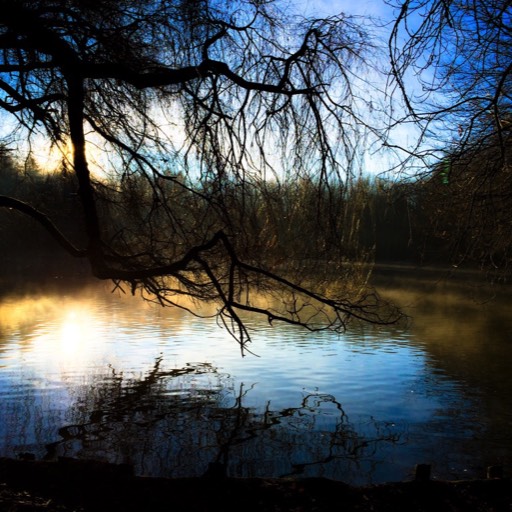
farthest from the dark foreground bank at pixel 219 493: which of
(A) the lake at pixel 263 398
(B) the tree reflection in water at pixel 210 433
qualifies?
(B) the tree reflection in water at pixel 210 433

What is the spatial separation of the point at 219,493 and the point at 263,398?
3538 millimetres

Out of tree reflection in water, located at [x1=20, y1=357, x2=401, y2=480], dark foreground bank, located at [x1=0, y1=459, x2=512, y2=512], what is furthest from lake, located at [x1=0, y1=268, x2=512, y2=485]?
dark foreground bank, located at [x1=0, y1=459, x2=512, y2=512]

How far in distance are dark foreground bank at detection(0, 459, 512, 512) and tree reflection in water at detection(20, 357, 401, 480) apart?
1.04 metres

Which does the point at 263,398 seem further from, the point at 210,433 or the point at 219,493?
the point at 219,493

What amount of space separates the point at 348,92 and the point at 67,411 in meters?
4.36

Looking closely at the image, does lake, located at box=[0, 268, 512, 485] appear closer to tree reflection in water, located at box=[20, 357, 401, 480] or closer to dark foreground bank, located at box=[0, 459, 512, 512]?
tree reflection in water, located at box=[20, 357, 401, 480]

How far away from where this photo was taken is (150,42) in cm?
344

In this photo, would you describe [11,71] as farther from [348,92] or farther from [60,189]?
[348,92]

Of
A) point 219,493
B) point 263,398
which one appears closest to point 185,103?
point 219,493

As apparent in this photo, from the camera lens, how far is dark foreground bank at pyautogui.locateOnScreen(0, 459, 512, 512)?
9.51ft

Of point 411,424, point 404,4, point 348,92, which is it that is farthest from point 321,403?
point 404,4

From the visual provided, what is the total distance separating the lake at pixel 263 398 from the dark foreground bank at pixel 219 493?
81 cm

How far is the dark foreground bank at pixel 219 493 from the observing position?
114 inches

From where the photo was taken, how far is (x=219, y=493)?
3074mm
